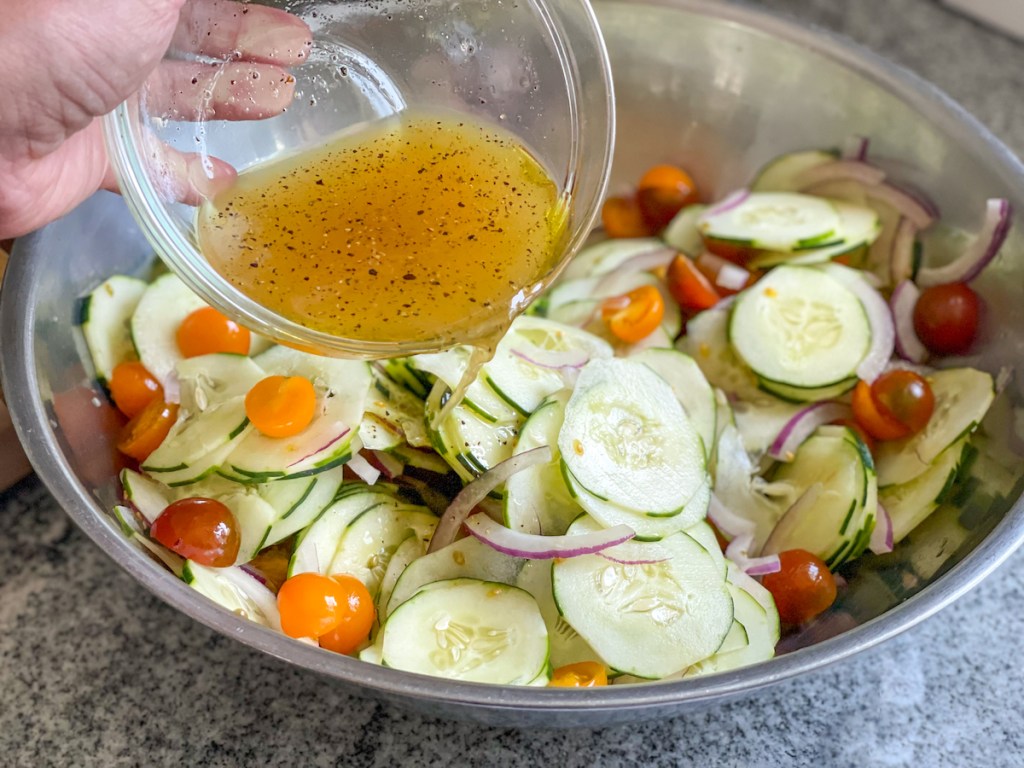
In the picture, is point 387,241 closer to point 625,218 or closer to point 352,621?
point 352,621

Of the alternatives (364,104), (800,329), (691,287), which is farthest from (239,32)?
(800,329)

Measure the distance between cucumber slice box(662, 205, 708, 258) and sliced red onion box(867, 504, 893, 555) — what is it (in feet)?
2.62

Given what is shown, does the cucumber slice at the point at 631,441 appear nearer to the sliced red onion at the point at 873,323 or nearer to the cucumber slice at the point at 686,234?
the sliced red onion at the point at 873,323

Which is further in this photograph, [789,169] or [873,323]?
[789,169]

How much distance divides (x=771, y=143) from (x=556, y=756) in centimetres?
151

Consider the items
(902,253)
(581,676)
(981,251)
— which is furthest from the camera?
(902,253)

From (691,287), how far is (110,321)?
1210 mm

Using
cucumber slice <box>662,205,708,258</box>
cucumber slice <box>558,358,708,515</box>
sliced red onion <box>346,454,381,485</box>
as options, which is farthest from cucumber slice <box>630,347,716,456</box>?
sliced red onion <box>346,454,381,485</box>

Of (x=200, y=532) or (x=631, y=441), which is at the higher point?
(x=631, y=441)

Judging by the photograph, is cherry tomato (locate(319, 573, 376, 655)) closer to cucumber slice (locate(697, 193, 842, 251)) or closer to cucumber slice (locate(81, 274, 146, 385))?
cucumber slice (locate(81, 274, 146, 385))

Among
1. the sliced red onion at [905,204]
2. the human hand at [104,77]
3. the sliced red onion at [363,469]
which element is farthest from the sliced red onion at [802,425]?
the human hand at [104,77]

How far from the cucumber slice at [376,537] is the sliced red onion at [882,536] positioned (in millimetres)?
799

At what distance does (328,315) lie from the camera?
4.91ft

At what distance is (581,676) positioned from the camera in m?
1.48
